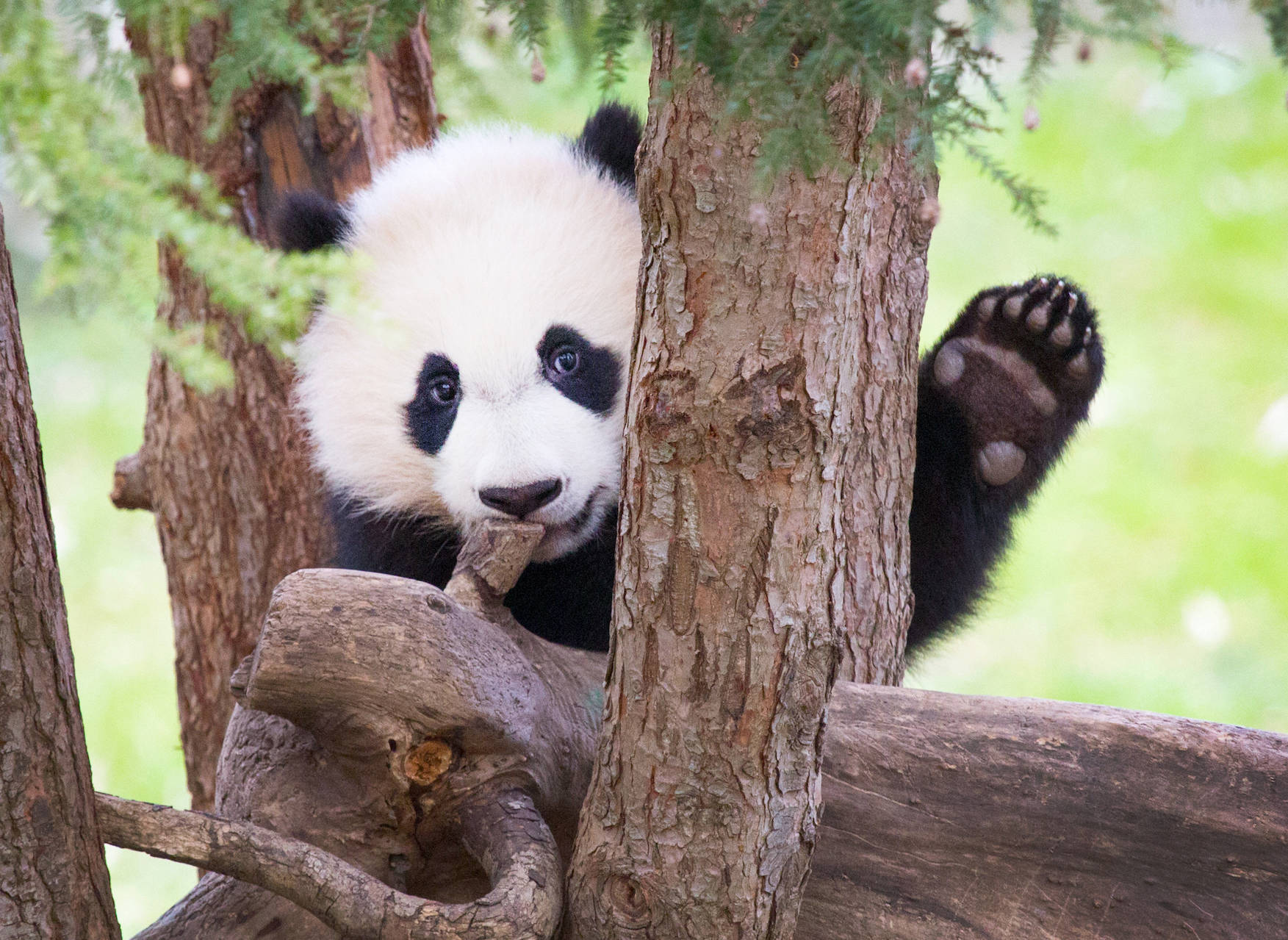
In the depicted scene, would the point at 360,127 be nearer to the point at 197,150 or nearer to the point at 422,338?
the point at 197,150

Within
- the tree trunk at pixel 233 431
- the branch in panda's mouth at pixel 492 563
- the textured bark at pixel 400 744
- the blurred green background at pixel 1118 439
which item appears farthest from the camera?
the blurred green background at pixel 1118 439

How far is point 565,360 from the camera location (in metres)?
1.85

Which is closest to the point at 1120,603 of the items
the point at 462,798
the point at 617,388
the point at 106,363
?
the point at 617,388

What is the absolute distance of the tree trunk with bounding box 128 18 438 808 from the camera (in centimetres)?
242

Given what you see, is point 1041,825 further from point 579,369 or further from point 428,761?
point 579,369

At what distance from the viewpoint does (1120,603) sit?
4023 mm

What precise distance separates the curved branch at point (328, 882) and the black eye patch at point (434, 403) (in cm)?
77

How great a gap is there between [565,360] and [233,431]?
96 centimetres

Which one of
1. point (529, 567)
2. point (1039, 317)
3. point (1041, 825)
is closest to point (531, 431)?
point (529, 567)

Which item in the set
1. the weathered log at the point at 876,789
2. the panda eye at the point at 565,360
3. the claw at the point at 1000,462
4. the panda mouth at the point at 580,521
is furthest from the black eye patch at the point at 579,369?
the claw at the point at 1000,462

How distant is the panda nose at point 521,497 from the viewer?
1659mm

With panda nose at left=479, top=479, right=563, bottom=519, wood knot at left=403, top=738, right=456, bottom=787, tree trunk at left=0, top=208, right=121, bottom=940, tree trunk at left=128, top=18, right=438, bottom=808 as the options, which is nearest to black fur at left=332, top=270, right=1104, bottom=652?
panda nose at left=479, top=479, right=563, bottom=519

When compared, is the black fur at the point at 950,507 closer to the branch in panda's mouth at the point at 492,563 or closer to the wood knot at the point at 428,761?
the branch in panda's mouth at the point at 492,563

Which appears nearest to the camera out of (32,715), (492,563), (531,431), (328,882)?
(32,715)
